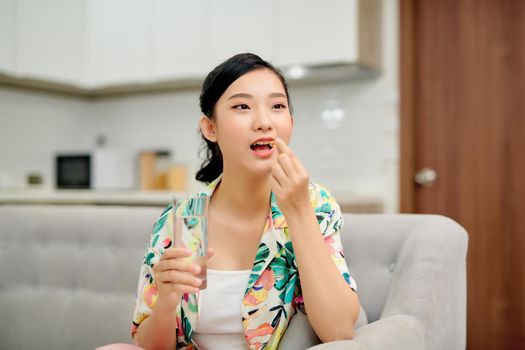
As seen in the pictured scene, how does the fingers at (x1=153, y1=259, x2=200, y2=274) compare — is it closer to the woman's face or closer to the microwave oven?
the woman's face

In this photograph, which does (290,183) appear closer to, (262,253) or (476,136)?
(262,253)

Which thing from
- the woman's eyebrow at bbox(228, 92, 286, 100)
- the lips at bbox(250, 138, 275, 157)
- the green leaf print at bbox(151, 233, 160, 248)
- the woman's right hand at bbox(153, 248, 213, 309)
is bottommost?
the woman's right hand at bbox(153, 248, 213, 309)

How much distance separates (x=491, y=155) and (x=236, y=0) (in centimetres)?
175

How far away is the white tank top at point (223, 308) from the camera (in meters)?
1.36

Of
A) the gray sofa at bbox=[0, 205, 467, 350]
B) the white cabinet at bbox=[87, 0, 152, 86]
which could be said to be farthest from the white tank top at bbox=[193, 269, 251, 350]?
the white cabinet at bbox=[87, 0, 152, 86]

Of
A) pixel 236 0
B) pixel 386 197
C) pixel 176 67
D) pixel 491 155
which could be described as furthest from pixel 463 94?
pixel 176 67

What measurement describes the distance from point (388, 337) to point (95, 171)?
10.9ft

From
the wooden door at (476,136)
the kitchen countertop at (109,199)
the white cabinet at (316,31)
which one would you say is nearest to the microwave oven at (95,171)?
the kitchen countertop at (109,199)

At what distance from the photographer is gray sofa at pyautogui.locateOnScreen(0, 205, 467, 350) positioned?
1.47 meters

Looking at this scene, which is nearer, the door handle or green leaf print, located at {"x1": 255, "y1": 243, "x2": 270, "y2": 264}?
green leaf print, located at {"x1": 255, "y1": 243, "x2": 270, "y2": 264}

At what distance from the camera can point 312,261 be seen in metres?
1.23

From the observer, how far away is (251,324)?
1329 millimetres

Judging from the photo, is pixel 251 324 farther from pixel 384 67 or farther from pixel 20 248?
pixel 384 67

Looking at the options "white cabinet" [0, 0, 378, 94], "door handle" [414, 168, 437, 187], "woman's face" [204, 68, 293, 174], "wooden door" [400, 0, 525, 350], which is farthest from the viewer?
"door handle" [414, 168, 437, 187]
